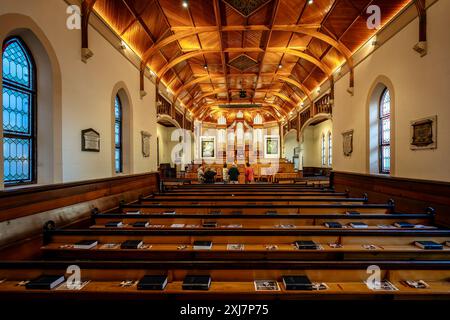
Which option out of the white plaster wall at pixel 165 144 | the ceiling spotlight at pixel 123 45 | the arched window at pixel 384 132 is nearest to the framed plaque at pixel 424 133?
the arched window at pixel 384 132

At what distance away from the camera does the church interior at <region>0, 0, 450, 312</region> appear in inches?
81.3

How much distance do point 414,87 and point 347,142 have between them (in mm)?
3385

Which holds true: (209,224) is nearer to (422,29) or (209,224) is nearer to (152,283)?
(152,283)

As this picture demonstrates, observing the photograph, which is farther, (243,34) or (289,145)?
(289,145)

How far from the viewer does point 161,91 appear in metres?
10.5

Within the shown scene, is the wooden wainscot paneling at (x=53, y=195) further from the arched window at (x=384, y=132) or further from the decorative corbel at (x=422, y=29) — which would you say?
the arched window at (x=384, y=132)

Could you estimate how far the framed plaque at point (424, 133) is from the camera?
448 cm

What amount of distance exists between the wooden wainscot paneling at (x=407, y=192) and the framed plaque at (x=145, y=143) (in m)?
6.64

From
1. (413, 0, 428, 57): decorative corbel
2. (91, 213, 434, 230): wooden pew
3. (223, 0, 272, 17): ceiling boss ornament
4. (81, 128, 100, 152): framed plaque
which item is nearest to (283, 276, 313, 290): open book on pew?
(91, 213, 434, 230): wooden pew

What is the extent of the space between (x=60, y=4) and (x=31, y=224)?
360cm

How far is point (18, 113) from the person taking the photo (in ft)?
12.3

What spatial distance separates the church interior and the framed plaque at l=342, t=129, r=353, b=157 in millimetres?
70

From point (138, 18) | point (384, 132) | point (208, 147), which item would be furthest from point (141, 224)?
point (208, 147)
